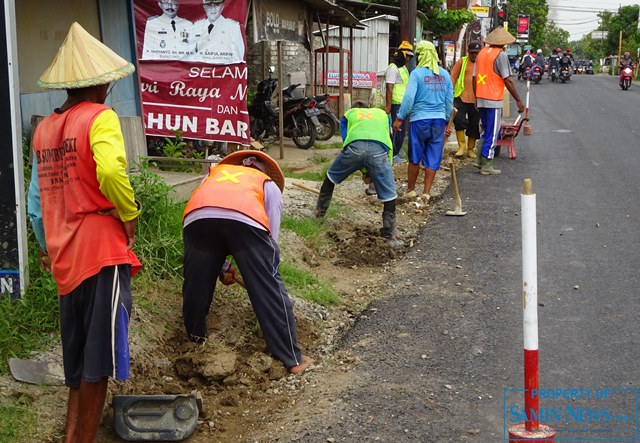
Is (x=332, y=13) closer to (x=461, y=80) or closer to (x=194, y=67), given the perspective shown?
(x=461, y=80)

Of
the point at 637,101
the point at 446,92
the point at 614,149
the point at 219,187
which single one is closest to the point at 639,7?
the point at 637,101

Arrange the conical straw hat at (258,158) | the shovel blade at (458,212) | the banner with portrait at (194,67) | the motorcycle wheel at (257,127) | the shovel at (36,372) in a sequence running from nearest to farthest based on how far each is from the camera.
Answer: the shovel at (36,372) → the conical straw hat at (258,158) → the shovel blade at (458,212) → the banner with portrait at (194,67) → the motorcycle wheel at (257,127)

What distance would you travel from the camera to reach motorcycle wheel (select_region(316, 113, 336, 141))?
15.9 meters

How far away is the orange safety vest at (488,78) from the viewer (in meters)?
12.3

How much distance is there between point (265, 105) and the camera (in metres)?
15.2

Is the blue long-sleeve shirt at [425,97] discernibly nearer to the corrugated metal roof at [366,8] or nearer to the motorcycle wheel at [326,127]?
the motorcycle wheel at [326,127]

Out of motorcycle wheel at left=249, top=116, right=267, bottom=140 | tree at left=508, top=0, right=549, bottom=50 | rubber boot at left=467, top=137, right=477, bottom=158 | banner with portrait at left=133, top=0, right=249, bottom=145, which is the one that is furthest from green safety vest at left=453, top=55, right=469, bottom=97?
tree at left=508, top=0, right=549, bottom=50

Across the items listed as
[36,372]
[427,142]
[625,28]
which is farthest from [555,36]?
[36,372]

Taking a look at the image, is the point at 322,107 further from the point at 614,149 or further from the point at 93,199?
the point at 93,199

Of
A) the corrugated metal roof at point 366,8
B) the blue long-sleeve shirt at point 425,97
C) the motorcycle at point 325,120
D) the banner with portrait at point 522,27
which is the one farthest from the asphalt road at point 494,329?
the banner with portrait at point 522,27

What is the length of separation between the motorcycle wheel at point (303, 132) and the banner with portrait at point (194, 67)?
189 inches

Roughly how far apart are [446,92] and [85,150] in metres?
6.86

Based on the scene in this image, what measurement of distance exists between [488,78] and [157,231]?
7377 millimetres

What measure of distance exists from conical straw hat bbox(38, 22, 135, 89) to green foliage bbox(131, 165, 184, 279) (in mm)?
2143
